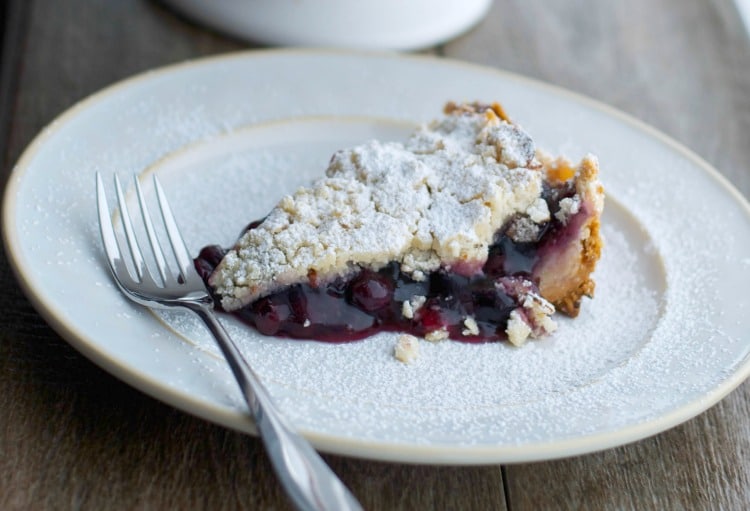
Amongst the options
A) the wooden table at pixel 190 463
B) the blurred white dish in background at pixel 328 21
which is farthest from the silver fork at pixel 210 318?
the blurred white dish in background at pixel 328 21

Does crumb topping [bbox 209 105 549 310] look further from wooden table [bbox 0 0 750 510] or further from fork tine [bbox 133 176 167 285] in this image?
wooden table [bbox 0 0 750 510]

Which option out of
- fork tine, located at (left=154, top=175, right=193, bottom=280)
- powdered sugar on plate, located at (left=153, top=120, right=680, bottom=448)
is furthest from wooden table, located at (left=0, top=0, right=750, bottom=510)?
fork tine, located at (left=154, top=175, right=193, bottom=280)

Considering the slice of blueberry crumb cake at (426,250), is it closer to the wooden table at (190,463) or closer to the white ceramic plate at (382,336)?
the white ceramic plate at (382,336)

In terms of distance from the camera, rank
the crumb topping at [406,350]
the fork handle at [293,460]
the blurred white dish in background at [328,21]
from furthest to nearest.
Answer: the blurred white dish in background at [328,21]
the crumb topping at [406,350]
the fork handle at [293,460]

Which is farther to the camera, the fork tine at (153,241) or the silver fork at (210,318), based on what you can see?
the fork tine at (153,241)

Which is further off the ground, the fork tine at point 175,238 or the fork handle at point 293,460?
the fork handle at point 293,460

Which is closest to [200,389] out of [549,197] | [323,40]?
[549,197]
